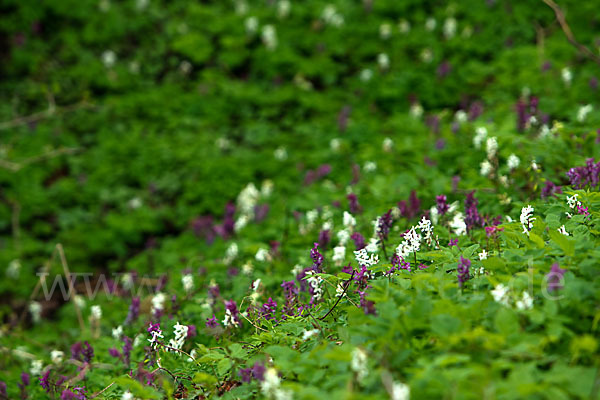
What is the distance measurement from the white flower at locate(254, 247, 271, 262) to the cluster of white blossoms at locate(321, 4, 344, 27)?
19.0 ft

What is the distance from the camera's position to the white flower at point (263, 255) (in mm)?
4211

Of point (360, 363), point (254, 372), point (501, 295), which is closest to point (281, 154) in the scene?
point (254, 372)

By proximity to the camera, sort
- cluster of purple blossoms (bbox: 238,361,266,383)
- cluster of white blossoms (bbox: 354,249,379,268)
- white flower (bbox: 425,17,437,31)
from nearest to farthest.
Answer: cluster of purple blossoms (bbox: 238,361,266,383), cluster of white blossoms (bbox: 354,249,379,268), white flower (bbox: 425,17,437,31)

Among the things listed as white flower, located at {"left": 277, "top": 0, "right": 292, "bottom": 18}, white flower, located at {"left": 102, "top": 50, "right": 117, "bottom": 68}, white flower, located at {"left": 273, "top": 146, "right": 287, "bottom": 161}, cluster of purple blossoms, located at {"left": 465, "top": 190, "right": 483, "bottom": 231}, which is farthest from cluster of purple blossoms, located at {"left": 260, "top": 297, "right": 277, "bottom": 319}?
white flower, located at {"left": 102, "top": 50, "right": 117, "bottom": 68}

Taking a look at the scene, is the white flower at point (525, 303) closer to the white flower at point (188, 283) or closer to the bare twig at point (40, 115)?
the white flower at point (188, 283)

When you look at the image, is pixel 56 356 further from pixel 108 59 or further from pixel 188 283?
pixel 108 59

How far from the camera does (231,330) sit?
3.28m

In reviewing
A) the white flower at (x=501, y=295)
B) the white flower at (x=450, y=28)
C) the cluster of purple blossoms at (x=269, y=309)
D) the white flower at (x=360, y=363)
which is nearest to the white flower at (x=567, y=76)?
the white flower at (x=450, y=28)

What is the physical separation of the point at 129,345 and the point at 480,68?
20.8 feet

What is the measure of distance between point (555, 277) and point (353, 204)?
7.27 feet

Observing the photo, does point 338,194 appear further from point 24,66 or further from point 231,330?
point 24,66

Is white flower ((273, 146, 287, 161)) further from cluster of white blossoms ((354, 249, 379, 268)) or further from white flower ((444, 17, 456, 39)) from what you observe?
cluster of white blossoms ((354, 249, 379, 268))

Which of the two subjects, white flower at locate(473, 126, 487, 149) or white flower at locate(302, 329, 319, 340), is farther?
white flower at locate(473, 126, 487, 149)

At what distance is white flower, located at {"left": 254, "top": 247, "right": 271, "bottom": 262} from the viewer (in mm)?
4211
